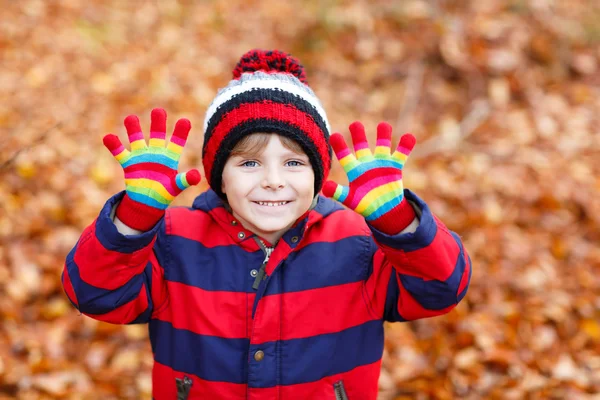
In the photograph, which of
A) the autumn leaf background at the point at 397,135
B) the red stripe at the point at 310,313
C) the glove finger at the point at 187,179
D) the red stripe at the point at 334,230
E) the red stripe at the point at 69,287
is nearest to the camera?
the glove finger at the point at 187,179

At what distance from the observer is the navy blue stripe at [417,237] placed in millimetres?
1807

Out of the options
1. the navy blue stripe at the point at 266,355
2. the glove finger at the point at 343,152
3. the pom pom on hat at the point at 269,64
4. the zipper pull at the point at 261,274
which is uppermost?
the pom pom on hat at the point at 269,64

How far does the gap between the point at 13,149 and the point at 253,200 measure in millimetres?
2984

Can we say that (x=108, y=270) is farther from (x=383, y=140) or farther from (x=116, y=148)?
(x=383, y=140)

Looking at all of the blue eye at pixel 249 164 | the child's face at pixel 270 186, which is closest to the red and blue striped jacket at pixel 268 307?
the child's face at pixel 270 186

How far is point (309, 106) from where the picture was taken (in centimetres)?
206

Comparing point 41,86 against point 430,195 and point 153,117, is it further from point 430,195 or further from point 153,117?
point 153,117

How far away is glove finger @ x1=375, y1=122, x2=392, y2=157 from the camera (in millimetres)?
1862

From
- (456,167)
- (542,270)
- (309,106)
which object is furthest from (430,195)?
(309,106)

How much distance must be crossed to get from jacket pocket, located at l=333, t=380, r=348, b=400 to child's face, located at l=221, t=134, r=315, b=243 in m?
0.60

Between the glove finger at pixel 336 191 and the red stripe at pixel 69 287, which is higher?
the glove finger at pixel 336 191

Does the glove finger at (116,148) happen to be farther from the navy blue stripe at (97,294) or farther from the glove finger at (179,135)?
the navy blue stripe at (97,294)

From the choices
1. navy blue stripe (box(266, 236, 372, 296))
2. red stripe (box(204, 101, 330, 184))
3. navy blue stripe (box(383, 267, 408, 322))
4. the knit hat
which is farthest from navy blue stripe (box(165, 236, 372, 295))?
red stripe (box(204, 101, 330, 184))

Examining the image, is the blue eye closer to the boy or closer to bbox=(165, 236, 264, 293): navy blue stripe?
the boy
